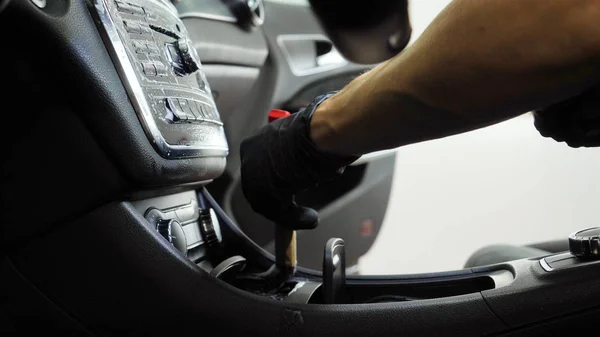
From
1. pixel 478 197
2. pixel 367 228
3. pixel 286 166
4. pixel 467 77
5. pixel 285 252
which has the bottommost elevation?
pixel 478 197

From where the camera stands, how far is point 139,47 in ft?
1.85

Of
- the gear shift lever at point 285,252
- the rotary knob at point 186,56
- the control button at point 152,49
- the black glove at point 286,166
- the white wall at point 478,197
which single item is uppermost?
the control button at point 152,49

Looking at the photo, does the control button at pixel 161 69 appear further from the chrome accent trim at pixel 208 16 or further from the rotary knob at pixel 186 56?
the chrome accent trim at pixel 208 16

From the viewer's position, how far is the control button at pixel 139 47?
21.8 inches

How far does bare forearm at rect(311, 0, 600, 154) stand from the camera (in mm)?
372

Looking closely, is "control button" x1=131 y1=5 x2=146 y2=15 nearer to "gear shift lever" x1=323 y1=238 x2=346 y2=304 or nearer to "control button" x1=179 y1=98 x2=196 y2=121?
"control button" x1=179 y1=98 x2=196 y2=121

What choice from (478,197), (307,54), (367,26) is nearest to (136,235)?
(367,26)

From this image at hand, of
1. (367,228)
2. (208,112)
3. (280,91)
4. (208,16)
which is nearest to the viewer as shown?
(208,112)

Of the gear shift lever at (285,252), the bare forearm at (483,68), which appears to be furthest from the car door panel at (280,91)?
the bare forearm at (483,68)

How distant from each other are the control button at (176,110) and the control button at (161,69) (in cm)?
3

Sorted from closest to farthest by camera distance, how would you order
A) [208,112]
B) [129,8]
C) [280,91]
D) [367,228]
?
[129,8]
[208,112]
[280,91]
[367,228]

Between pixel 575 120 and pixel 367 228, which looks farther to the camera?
pixel 367 228

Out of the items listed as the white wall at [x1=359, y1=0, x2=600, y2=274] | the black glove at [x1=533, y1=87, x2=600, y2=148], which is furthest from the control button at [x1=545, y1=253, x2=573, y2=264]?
the white wall at [x1=359, y1=0, x2=600, y2=274]

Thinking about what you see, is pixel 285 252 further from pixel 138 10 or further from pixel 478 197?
pixel 478 197
